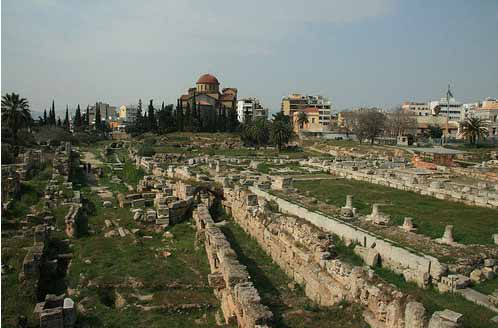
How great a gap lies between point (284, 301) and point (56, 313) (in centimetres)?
485

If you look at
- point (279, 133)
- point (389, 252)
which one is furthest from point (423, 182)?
point (279, 133)

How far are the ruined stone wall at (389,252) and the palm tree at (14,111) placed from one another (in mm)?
38007

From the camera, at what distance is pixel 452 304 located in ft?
30.7

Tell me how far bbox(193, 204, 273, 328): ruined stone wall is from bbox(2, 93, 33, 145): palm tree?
126ft

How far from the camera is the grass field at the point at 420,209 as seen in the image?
47.2ft

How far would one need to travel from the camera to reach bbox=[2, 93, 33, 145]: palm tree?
145ft

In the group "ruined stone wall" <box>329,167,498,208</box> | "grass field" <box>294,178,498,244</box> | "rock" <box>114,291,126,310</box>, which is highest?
"ruined stone wall" <box>329,167,498,208</box>

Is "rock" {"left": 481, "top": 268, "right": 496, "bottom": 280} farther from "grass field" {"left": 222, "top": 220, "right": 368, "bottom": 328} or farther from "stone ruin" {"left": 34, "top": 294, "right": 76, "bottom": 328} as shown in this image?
"stone ruin" {"left": 34, "top": 294, "right": 76, "bottom": 328}

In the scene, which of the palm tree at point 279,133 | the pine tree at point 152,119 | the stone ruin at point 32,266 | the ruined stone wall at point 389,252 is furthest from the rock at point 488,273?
the pine tree at point 152,119

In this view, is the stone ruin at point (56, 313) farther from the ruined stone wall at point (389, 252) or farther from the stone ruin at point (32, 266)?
the ruined stone wall at point (389, 252)

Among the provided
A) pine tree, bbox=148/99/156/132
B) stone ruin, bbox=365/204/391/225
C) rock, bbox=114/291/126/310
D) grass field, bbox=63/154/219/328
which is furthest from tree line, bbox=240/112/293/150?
rock, bbox=114/291/126/310

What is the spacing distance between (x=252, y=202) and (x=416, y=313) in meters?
11.2

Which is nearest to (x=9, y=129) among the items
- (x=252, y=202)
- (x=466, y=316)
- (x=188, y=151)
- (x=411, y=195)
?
(x=188, y=151)

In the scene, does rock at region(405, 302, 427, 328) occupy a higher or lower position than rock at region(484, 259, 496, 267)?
higher
